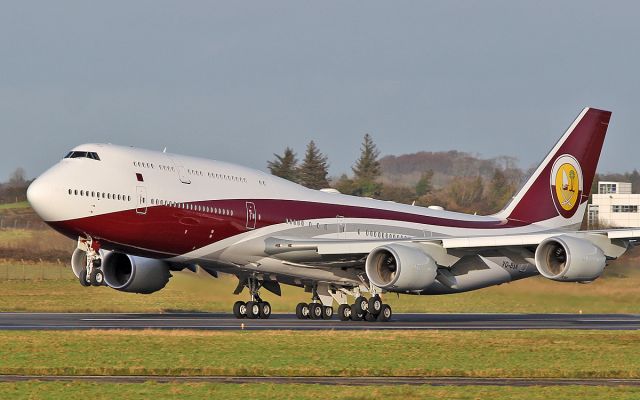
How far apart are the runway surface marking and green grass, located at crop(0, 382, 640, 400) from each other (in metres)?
A: 0.74

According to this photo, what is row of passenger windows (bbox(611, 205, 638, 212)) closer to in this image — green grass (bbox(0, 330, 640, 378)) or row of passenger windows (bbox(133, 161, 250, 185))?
row of passenger windows (bbox(133, 161, 250, 185))

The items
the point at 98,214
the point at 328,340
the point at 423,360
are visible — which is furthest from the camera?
the point at 98,214

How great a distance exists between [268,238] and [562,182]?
55.5ft

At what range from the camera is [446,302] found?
182 ft

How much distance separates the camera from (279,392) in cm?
1942

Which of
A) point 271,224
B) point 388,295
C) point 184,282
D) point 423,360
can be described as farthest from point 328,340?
point 388,295

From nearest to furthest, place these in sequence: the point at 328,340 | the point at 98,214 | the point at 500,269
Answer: the point at 328,340 < the point at 98,214 < the point at 500,269

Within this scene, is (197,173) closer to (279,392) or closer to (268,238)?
(268,238)

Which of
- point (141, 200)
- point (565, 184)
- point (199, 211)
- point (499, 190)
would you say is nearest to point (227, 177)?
point (199, 211)

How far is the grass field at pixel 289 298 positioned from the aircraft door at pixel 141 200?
22.0 feet

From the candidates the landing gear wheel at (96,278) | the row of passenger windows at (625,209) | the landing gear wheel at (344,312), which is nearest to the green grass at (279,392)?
the landing gear wheel at (96,278)

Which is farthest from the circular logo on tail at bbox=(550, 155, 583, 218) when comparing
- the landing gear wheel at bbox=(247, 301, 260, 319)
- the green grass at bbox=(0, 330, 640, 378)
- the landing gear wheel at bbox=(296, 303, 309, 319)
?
the green grass at bbox=(0, 330, 640, 378)

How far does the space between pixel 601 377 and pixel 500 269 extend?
2466cm

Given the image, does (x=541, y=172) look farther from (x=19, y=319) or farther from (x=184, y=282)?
(x=19, y=319)
